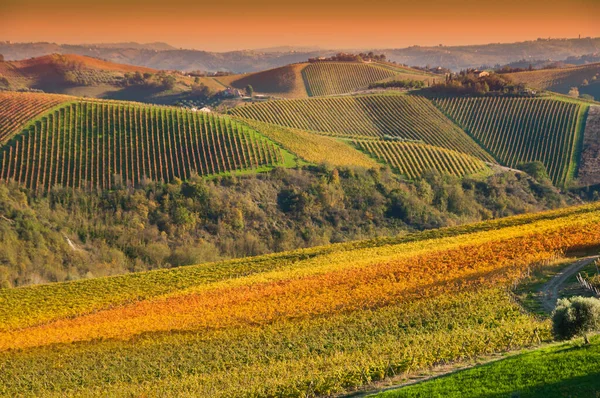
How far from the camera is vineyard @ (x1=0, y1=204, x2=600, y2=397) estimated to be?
75.4 ft

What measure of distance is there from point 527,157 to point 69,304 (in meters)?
85.3

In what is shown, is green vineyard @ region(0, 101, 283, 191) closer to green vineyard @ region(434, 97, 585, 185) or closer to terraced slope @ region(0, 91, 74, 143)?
terraced slope @ region(0, 91, 74, 143)

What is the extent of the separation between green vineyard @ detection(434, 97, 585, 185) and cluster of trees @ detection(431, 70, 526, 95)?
13.3 ft

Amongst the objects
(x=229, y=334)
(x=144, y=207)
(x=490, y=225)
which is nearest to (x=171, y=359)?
(x=229, y=334)

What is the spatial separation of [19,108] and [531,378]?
283 ft

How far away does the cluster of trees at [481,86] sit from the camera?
135250 mm

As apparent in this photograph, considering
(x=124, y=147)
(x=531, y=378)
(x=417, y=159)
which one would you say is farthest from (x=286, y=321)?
(x=417, y=159)

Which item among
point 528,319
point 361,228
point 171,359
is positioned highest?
point 528,319

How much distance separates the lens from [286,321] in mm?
30156

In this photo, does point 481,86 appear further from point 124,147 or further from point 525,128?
point 124,147

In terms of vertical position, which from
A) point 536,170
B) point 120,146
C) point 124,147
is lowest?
point 536,170

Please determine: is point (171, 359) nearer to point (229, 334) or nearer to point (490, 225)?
point (229, 334)

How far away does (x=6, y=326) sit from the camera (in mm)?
35062

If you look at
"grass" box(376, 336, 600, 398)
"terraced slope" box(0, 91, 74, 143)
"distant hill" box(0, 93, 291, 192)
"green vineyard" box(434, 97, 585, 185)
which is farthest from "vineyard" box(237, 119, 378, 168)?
"grass" box(376, 336, 600, 398)
